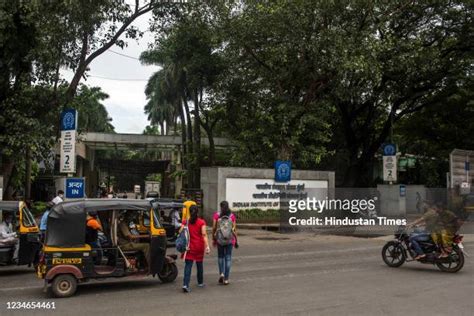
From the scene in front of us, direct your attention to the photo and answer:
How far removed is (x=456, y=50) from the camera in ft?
96.9

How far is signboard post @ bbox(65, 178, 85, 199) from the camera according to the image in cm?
1420

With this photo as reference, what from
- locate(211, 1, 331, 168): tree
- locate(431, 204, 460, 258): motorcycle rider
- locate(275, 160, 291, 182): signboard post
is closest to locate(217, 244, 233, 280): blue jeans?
locate(431, 204, 460, 258): motorcycle rider

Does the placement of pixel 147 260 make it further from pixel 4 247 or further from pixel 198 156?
pixel 198 156

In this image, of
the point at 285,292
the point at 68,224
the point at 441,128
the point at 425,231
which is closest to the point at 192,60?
the point at 441,128

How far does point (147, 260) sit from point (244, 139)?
60.8 ft

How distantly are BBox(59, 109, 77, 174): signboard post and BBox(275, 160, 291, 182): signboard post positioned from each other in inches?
445

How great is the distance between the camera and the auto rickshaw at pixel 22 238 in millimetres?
11258

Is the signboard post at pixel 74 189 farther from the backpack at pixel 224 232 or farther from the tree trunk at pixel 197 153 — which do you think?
the tree trunk at pixel 197 153

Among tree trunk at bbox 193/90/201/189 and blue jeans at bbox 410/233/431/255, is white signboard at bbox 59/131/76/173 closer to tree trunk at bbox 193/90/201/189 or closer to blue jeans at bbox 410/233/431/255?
blue jeans at bbox 410/233/431/255

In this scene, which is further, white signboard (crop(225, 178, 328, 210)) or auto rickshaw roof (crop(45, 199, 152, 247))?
white signboard (crop(225, 178, 328, 210))

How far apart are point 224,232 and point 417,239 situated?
4885 mm

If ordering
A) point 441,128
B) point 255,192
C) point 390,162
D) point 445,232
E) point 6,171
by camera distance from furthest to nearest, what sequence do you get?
point 441,128 < point 390,162 < point 255,192 < point 6,171 < point 445,232

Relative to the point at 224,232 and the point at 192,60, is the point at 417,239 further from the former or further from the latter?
the point at 192,60

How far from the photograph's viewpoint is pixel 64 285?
8.84m
